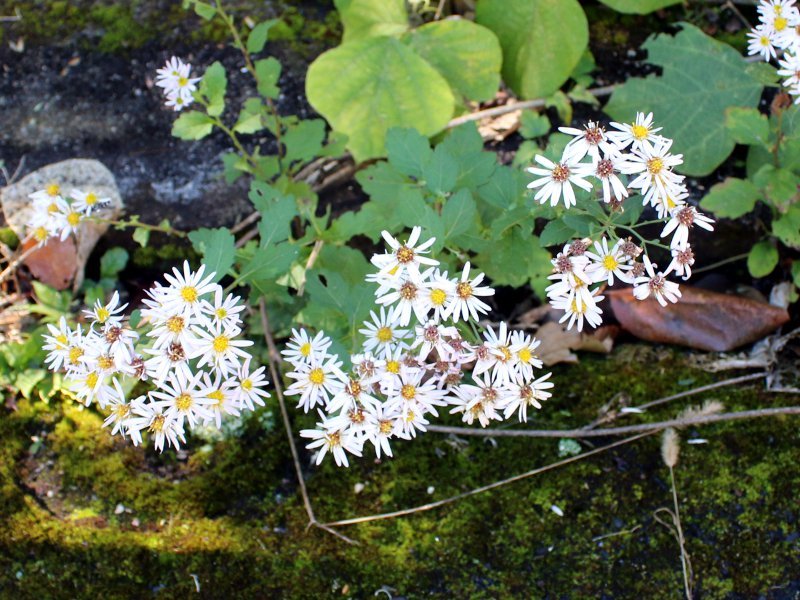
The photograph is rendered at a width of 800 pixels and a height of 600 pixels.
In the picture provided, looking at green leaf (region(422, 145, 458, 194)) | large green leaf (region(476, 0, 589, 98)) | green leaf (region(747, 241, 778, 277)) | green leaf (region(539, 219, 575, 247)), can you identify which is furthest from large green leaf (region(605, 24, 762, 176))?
green leaf (region(539, 219, 575, 247))

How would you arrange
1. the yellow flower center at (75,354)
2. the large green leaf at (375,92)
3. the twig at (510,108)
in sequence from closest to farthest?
1. the yellow flower center at (75,354)
2. the large green leaf at (375,92)
3. the twig at (510,108)

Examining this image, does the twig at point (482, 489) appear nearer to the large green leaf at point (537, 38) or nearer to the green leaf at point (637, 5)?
the large green leaf at point (537, 38)

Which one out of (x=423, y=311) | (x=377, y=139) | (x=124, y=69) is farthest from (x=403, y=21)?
(x=423, y=311)

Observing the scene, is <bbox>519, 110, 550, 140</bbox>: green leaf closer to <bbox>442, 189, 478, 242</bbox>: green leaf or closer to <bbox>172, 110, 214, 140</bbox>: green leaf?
<bbox>442, 189, 478, 242</bbox>: green leaf

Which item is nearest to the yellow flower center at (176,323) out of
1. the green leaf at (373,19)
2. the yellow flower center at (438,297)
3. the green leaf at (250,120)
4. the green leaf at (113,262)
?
the yellow flower center at (438,297)

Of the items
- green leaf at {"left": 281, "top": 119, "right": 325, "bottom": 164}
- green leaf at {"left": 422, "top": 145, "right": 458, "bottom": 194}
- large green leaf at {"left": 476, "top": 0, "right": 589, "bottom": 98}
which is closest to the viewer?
green leaf at {"left": 422, "top": 145, "right": 458, "bottom": 194}

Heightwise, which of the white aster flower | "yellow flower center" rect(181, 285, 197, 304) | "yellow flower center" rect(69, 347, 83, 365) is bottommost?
"yellow flower center" rect(69, 347, 83, 365)
